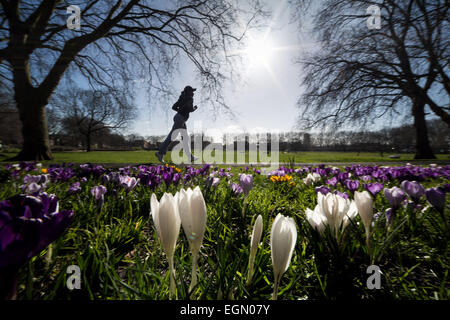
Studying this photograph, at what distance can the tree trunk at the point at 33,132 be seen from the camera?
31.4 ft

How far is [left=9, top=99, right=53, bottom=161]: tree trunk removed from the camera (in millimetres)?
9570

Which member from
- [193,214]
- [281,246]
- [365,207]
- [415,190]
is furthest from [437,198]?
[193,214]

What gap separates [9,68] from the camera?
916 cm

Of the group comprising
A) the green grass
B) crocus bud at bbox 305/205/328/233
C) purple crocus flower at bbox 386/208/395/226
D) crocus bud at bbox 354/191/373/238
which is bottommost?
the green grass

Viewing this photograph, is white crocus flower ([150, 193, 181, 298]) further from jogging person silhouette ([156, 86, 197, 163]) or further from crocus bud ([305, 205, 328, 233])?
jogging person silhouette ([156, 86, 197, 163])

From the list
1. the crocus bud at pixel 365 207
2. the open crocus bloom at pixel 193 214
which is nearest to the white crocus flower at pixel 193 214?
the open crocus bloom at pixel 193 214

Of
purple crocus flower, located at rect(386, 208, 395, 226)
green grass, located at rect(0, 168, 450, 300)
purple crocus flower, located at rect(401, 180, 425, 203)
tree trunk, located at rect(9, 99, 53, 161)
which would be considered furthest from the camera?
tree trunk, located at rect(9, 99, 53, 161)

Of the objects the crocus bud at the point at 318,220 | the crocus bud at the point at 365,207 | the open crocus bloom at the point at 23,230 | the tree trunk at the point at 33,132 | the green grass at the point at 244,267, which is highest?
the tree trunk at the point at 33,132

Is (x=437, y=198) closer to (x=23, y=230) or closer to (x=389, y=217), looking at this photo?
(x=389, y=217)

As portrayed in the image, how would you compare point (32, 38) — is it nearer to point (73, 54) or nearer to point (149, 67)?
point (73, 54)

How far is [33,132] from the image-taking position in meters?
9.69

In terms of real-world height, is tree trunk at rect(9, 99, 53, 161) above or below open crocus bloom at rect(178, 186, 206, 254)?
above

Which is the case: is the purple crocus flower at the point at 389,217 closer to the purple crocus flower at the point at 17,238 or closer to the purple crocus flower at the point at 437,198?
the purple crocus flower at the point at 437,198

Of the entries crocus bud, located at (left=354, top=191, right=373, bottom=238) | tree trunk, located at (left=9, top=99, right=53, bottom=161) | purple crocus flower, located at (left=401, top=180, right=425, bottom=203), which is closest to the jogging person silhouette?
tree trunk, located at (left=9, top=99, right=53, bottom=161)
